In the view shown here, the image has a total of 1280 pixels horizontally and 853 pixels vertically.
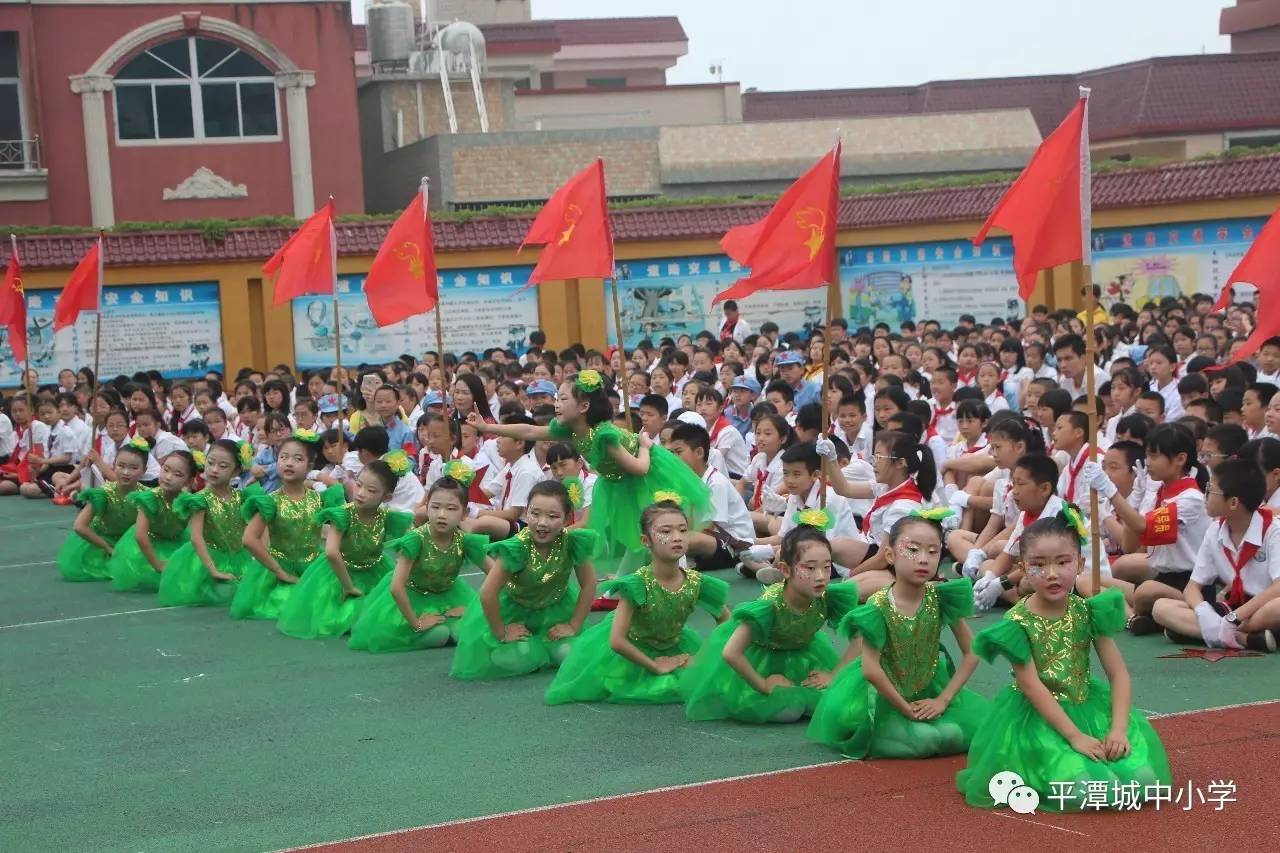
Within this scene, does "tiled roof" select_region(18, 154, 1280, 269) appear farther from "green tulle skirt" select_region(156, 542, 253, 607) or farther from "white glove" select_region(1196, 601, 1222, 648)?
"white glove" select_region(1196, 601, 1222, 648)

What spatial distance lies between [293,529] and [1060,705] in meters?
5.65

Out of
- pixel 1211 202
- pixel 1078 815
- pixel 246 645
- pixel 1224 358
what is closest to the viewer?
pixel 1078 815

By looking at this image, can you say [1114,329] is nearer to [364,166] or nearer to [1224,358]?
[1224,358]

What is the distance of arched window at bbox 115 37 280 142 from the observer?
2633cm

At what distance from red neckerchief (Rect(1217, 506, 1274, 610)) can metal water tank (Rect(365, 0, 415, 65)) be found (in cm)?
2616

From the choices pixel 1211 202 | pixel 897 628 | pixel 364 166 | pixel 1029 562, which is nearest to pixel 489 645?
pixel 897 628

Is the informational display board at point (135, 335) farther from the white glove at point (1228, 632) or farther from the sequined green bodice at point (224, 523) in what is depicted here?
the white glove at point (1228, 632)

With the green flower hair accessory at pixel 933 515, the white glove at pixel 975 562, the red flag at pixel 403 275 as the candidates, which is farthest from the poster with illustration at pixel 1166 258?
the green flower hair accessory at pixel 933 515

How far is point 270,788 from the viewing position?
6.09m

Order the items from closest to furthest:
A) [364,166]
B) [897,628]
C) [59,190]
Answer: [897,628], [59,190], [364,166]

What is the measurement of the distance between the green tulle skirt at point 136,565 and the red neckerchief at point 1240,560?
21.8 feet

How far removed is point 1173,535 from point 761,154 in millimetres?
18686

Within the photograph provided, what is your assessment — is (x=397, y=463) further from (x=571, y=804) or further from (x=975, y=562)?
(x=571, y=804)

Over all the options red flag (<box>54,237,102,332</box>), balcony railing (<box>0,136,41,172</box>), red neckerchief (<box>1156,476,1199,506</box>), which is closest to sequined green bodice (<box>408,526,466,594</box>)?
red neckerchief (<box>1156,476,1199,506</box>)
